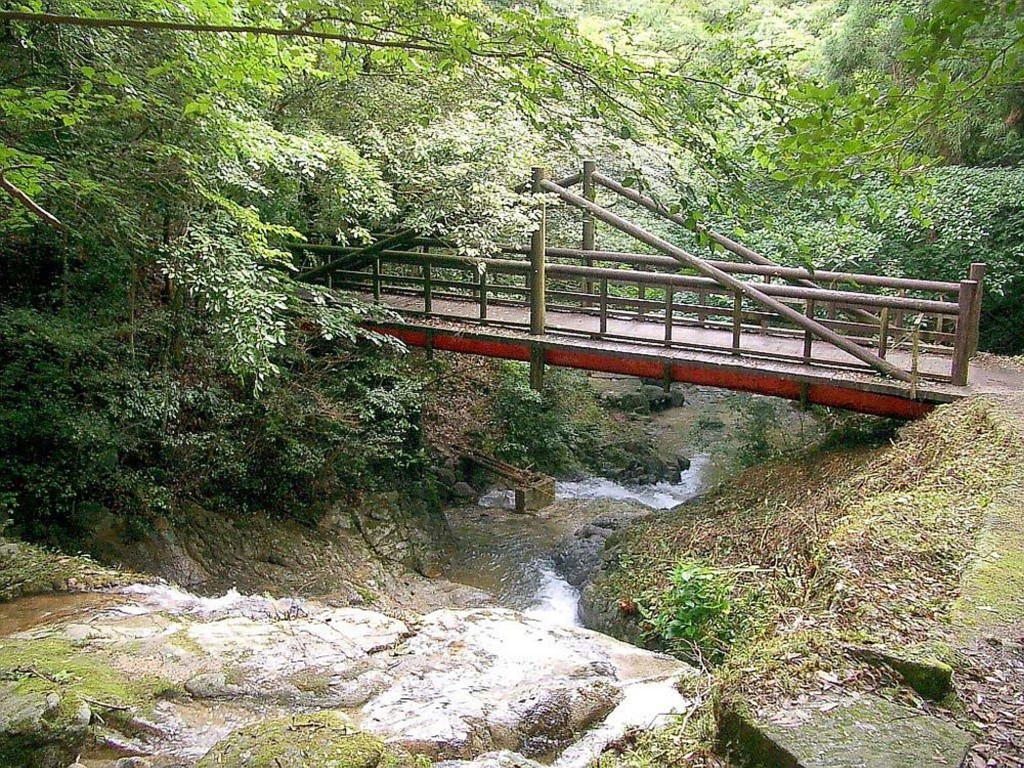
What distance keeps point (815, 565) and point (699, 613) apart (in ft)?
2.61

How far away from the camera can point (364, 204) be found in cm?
773

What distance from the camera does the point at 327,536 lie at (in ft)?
28.1

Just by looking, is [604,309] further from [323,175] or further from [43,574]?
[43,574]

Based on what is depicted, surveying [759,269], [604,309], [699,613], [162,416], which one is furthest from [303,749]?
[759,269]

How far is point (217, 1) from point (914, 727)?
472 centimetres

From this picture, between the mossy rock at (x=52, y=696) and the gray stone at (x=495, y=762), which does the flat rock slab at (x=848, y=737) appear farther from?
the mossy rock at (x=52, y=696)

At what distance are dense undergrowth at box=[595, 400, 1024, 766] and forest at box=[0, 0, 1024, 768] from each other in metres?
0.06

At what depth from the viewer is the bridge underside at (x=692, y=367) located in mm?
6887

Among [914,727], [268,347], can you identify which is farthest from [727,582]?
[268,347]

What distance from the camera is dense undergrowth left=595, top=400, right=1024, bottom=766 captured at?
262cm

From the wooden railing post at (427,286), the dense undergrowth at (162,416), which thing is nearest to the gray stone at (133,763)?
the dense undergrowth at (162,416)

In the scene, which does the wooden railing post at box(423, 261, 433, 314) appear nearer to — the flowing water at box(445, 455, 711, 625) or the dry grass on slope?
the flowing water at box(445, 455, 711, 625)

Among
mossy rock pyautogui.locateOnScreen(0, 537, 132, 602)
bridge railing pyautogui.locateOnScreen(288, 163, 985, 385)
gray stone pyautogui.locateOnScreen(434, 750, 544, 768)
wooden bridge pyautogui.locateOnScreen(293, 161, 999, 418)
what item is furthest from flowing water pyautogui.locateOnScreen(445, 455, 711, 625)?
gray stone pyautogui.locateOnScreen(434, 750, 544, 768)

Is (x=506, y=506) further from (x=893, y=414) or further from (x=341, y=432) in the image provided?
(x=893, y=414)
